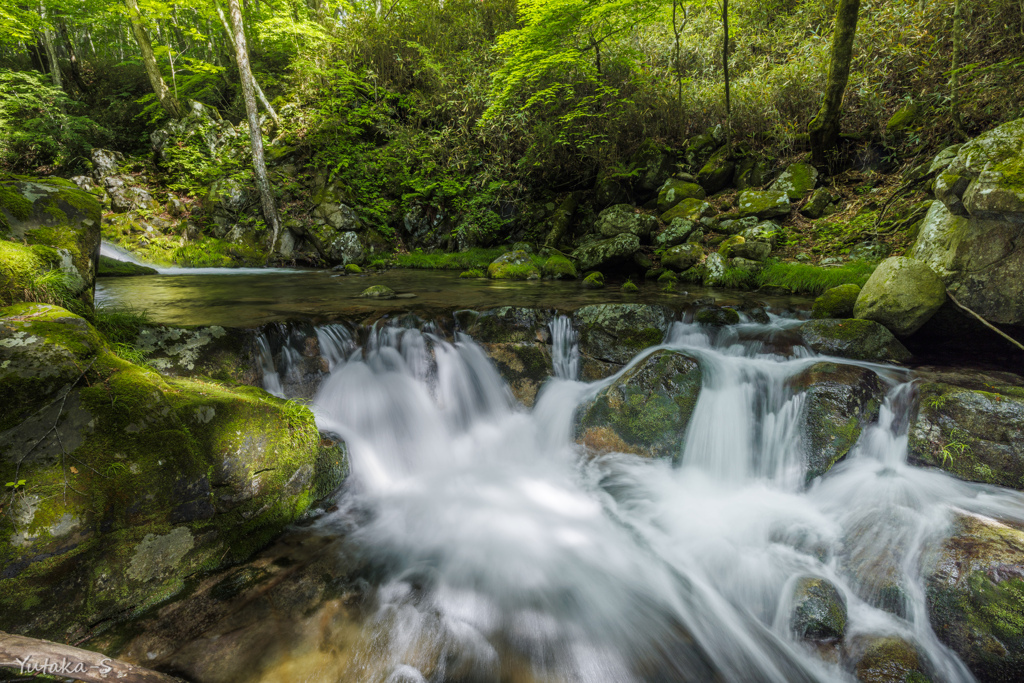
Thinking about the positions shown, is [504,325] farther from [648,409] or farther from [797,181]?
[797,181]

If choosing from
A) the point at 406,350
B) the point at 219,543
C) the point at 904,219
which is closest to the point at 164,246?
the point at 406,350

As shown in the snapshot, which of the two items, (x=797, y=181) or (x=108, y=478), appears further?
(x=797, y=181)

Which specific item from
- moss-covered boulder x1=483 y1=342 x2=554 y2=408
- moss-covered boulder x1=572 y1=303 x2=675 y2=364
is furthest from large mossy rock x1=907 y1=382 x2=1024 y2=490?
moss-covered boulder x1=483 y1=342 x2=554 y2=408

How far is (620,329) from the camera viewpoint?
527cm

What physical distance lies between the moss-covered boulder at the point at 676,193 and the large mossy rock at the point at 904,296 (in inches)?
222

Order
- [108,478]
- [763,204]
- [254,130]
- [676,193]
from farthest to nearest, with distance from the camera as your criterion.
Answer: [254,130] → [676,193] → [763,204] → [108,478]

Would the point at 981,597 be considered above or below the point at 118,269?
below

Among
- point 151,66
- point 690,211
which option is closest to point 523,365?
point 690,211

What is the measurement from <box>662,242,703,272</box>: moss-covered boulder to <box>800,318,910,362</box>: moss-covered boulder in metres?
3.64

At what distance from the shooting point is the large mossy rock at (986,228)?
359cm

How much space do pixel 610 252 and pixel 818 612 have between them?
708cm

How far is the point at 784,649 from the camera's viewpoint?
A: 8.50ft

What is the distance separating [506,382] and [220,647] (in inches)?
144

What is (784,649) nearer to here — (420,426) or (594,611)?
(594,611)
